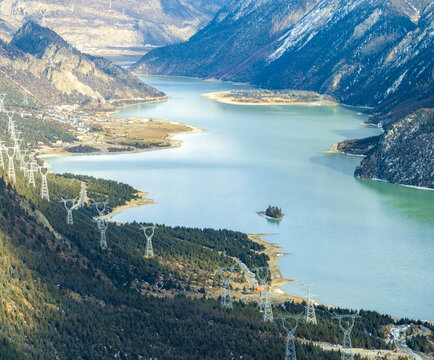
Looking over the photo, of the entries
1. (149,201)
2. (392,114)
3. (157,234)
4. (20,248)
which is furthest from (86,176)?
(392,114)

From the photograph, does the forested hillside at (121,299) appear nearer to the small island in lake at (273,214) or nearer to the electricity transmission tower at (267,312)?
the electricity transmission tower at (267,312)

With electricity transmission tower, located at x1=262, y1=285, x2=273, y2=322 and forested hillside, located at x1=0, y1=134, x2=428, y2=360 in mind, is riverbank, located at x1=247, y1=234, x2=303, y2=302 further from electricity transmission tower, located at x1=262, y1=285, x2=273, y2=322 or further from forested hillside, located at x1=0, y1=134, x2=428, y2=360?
electricity transmission tower, located at x1=262, y1=285, x2=273, y2=322

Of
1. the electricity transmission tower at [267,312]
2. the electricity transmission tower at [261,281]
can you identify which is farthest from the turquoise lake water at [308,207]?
the electricity transmission tower at [267,312]

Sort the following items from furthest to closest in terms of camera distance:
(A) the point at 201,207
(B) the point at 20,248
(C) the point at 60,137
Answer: (C) the point at 60,137
(A) the point at 201,207
(B) the point at 20,248

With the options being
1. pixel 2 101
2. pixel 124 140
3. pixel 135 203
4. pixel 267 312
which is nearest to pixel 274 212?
Answer: pixel 135 203

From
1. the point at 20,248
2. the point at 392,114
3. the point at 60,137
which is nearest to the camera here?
the point at 20,248

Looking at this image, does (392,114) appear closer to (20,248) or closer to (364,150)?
(364,150)
